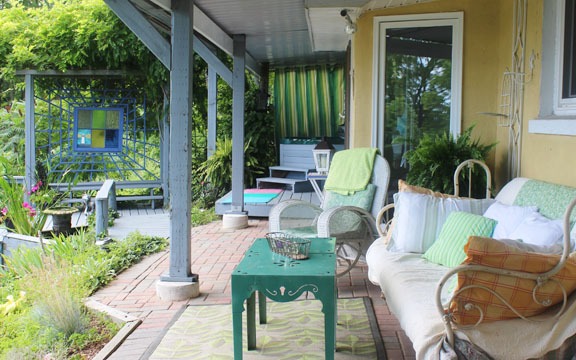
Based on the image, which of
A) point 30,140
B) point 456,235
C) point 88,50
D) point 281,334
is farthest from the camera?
point 30,140

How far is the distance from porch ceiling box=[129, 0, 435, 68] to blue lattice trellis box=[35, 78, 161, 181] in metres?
2.46

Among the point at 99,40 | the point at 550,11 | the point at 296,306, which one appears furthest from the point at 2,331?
the point at 99,40

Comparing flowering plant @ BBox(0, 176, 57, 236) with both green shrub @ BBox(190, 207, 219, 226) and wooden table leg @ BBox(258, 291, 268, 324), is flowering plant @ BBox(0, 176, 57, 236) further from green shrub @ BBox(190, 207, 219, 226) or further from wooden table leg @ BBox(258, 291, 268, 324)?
wooden table leg @ BBox(258, 291, 268, 324)

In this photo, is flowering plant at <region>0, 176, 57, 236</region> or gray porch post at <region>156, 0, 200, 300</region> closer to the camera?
gray porch post at <region>156, 0, 200, 300</region>

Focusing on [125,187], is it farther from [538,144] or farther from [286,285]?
[286,285]

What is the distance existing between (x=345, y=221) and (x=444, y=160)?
0.91 meters

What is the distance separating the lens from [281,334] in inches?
134

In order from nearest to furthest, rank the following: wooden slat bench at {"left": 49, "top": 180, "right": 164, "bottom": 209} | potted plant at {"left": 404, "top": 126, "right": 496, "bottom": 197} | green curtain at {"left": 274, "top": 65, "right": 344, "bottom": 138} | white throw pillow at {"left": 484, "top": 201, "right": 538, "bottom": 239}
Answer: white throw pillow at {"left": 484, "top": 201, "right": 538, "bottom": 239} → potted plant at {"left": 404, "top": 126, "right": 496, "bottom": 197} → wooden slat bench at {"left": 49, "top": 180, "right": 164, "bottom": 209} → green curtain at {"left": 274, "top": 65, "right": 344, "bottom": 138}

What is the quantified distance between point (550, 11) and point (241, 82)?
4.03 meters

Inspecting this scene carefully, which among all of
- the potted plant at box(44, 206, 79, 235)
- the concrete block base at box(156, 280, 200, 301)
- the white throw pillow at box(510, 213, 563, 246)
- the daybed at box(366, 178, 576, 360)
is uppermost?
the white throw pillow at box(510, 213, 563, 246)

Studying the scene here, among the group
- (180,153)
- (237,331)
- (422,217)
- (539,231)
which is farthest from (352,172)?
(237,331)

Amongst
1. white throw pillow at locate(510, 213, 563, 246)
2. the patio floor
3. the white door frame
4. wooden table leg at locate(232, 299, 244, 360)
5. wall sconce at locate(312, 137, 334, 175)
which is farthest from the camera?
wall sconce at locate(312, 137, 334, 175)

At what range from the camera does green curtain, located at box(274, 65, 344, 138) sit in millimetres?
10875

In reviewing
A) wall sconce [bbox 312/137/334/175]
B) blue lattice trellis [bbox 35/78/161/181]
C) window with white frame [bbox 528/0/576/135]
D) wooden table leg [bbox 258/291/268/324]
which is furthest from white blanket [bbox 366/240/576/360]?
blue lattice trellis [bbox 35/78/161/181]
